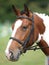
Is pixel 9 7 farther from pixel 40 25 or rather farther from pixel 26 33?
pixel 26 33

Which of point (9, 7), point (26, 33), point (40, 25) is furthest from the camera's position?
point (9, 7)

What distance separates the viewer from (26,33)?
22.7 feet

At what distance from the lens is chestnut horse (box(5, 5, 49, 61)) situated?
6.80 m

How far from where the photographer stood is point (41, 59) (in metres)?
13.2

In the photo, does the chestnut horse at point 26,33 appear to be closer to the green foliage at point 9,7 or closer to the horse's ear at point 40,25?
the horse's ear at point 40,25

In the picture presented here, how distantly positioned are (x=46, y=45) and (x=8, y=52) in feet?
2.54

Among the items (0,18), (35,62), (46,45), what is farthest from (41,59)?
(0,18)

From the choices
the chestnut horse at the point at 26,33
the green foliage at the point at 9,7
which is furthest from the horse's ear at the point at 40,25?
the green foliage at the point at 9,7

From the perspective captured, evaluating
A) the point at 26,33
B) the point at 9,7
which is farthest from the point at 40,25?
the point at 9,7

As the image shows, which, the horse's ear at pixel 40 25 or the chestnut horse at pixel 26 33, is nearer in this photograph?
the chestnut horse at pixel 26 33

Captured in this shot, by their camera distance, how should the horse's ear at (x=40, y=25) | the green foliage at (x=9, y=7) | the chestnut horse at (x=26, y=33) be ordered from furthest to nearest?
the green foliage at (x=9, y=7) < the horse's ear at (x=40, y=25) < the chestnut horse at (x=26, y=33)

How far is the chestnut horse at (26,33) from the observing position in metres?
6.80

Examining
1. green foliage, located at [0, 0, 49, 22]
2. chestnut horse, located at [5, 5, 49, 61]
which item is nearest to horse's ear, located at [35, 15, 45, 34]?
chestnut horse, located at [5, 5, 49, 61]

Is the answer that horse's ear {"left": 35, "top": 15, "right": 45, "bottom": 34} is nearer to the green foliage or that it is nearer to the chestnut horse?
the chestnut horse
